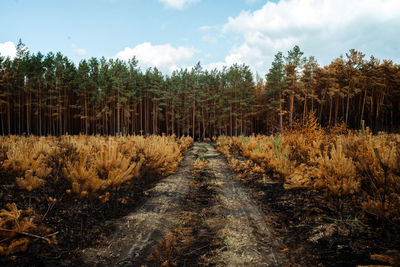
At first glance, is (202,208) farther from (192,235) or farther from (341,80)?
(341,80)

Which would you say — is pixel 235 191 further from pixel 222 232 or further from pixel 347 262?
pixel 347 262

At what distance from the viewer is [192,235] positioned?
352cm

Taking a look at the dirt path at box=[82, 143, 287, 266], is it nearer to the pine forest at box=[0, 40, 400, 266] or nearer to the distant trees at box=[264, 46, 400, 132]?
the pine forest at box=[0, 40, 400, 266]

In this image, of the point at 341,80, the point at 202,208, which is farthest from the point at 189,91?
the point at 202,208

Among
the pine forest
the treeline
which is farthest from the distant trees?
the pine forest

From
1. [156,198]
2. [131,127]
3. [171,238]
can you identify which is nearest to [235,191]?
[156,198]

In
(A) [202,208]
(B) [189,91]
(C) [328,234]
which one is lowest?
(A) [202,208]

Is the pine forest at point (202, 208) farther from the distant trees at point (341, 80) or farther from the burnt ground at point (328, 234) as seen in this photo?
the distant trees at point (341, 80)

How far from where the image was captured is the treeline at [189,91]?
95.7ft

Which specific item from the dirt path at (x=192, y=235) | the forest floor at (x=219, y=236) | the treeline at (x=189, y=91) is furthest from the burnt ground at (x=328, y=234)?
the treeline at (x=189, y=91)

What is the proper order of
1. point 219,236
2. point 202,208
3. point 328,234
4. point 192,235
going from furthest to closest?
point 202,208, point 192,235, point 219,236, point 328,234

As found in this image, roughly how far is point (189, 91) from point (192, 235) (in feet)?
124

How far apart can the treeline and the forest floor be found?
78.0 feet

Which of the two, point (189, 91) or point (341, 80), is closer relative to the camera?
point (341, 80)
